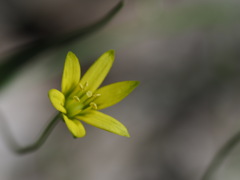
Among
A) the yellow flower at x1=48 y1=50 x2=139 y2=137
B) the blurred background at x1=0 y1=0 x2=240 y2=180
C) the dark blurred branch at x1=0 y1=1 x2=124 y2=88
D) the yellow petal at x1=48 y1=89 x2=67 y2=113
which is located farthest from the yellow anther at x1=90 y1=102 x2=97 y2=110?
the blurred background at x1=0 y1=0 x2=240 y2=180

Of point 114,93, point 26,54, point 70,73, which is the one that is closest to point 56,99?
point 70,73

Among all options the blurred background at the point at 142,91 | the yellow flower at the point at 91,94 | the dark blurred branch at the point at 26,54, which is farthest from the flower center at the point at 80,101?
the blurred background at the point at 142,91

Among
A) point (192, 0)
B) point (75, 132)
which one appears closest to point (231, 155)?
point (192, 0)

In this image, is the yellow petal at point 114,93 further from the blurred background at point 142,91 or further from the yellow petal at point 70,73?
the blurred background at point 142,91

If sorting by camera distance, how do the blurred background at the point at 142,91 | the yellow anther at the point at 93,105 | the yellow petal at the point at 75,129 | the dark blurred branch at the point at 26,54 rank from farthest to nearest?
the blurred background at the point at 142,91 → the dark blurred branch at the point at 26,54 → the yellow anther at the point at 93,105 → the yellow petal at the point at 75,129

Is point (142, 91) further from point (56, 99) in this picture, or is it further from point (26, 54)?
point (56, 99)

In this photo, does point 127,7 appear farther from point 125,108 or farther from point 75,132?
point 75,132

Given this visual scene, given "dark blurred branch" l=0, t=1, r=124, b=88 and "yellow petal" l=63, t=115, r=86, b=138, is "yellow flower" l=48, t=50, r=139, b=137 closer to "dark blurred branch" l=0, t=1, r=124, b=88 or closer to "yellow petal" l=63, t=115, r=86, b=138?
"yellow petal" l=63, t=115, r=86, b=138
